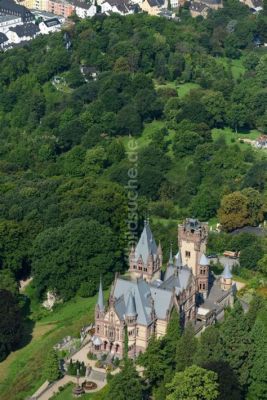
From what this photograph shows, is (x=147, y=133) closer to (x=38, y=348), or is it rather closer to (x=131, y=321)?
(x=38, y=348)

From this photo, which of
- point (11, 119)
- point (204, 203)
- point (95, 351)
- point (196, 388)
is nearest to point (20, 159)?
point (11, 119)

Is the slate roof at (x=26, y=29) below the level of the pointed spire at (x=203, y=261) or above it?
above

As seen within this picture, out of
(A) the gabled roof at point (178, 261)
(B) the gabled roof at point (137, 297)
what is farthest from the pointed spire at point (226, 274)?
(B) the gabled roof at point (137, 297)

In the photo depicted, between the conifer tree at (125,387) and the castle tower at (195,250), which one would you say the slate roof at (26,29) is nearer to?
the castle tower at (195,250)

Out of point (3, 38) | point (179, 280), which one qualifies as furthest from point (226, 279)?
point (3, 38)

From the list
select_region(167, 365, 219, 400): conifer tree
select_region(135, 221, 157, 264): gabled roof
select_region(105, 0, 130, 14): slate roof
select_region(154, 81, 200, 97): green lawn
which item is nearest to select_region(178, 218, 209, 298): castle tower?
select_region(135, 221, 157, 264): gabled roof

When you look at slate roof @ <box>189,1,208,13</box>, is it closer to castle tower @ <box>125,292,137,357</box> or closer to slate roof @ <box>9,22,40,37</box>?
slate roof @ <box>9,22,40,37</box>

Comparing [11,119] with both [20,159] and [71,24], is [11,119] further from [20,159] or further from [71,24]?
[71,24]
